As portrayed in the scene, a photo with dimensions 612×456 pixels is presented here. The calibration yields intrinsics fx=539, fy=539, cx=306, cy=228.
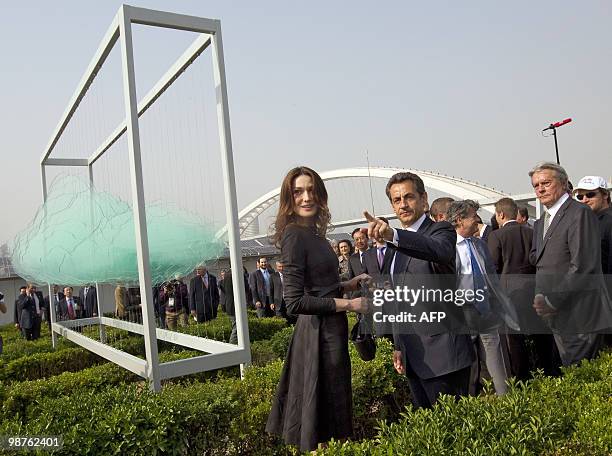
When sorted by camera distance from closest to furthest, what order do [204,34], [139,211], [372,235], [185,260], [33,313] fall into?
[372,235] < [139,211] < [204,34] < [185,260] < [33,313]

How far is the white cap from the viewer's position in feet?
16.9

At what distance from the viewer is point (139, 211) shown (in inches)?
199

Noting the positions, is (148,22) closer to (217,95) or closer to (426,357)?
(217,95)

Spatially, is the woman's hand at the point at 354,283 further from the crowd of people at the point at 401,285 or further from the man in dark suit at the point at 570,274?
the man in dark suit at the point at 570,274

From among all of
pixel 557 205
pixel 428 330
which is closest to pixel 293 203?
pixel 428 330

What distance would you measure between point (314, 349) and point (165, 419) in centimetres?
122

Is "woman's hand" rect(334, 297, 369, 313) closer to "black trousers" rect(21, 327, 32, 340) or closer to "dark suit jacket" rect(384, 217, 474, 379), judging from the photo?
"dark suit jacket" rect(384, 217, 474, 379)

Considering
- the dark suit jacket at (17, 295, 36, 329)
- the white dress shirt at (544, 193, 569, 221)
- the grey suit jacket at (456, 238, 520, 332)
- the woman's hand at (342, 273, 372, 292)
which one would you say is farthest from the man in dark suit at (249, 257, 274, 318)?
the woman's hand at (342, 273, 372, 292)

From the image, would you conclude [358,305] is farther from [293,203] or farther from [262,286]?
[262,286]

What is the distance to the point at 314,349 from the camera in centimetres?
317

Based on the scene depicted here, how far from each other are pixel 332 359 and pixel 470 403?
80cm

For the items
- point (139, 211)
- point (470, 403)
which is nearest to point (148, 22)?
point (139, 211)

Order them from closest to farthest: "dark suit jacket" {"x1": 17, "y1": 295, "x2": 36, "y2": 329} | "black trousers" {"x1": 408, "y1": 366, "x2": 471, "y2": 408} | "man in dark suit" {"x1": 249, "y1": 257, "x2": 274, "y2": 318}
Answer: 1. "black trousers" {"x1": 408, "y1": 366, "x2": 471, "y2": 408}
2. "man in dark suit" {"x1": 249, "y1": 257, "x2": 274, "y2": 318}
3. "dark suit jacket" {"x1": 17, "y1": 295, "x2": 36, "y2": 329}

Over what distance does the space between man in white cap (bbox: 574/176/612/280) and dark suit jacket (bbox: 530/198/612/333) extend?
0.94 metres
